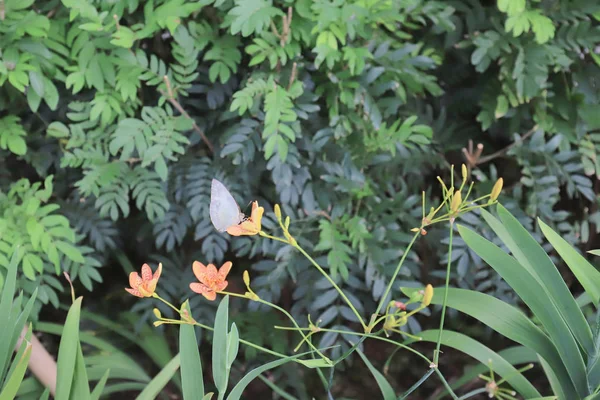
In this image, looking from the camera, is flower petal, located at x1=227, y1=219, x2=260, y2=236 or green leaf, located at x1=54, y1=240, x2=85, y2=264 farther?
green leaf, located at x1=54, y1=240, x2=85, y2=264

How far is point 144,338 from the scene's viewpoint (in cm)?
144

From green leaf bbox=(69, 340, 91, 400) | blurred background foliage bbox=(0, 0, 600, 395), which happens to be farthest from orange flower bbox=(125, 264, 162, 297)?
blurred background foliage bbox=(0, 0, 600, 395)

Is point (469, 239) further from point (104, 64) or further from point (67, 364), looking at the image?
point (104, 64)

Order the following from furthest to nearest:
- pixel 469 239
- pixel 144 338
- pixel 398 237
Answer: pixel 144 338 < pixel 398 237 < pixel 469 239

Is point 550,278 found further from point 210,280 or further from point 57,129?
point 57,129

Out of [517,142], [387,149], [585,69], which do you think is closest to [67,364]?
[387,149]

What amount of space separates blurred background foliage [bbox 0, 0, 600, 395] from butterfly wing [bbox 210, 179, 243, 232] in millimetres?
427

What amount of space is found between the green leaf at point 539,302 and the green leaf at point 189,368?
1.27ft

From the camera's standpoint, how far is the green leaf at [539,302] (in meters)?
0.65

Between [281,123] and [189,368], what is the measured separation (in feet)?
1.73

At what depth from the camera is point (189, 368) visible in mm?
679

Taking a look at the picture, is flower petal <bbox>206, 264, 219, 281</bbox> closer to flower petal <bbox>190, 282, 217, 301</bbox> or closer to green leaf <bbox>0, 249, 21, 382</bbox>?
flower petal <bbox>190, 282, 217, 301</bbox>

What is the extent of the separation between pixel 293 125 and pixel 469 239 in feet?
1.67

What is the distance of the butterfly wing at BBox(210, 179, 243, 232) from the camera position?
0.58m
